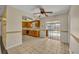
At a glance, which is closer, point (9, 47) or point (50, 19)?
point (9, 47)

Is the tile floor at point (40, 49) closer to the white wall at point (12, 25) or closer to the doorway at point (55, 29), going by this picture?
the white wall at point (12, 25)

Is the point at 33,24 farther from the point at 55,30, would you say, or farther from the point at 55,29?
the point at 55,30

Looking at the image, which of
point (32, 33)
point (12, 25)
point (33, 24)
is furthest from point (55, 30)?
point (12, 25)

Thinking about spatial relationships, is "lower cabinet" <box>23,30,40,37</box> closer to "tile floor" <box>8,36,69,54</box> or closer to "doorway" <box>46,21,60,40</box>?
"doorway" <box>46,21,60,40</box>

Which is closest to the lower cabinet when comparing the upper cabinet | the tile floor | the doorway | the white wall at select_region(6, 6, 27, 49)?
the upper cabinet

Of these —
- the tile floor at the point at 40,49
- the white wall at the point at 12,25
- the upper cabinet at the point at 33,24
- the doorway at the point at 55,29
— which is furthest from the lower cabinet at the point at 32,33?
the white wall at the point at 12,25

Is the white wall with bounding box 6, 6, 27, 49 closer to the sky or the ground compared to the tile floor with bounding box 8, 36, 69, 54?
closer to the sky

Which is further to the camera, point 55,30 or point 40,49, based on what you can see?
point 55,30

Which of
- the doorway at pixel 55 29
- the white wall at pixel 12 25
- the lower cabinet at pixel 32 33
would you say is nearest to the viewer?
the white wall at pixel 12 25
